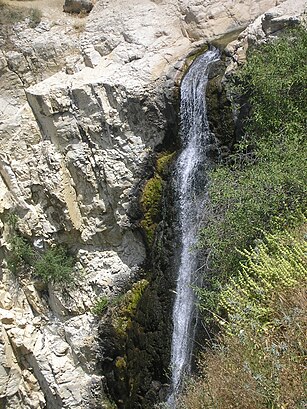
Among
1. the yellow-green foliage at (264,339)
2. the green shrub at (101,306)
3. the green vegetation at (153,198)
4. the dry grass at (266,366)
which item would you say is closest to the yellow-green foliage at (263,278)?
the yellow-green foliage at (264,339)

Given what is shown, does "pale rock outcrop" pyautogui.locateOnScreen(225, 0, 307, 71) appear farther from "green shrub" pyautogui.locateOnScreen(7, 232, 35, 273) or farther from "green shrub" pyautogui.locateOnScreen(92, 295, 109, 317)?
"green shrub" pyautogui.locateOnScreen(7, 232, 35, 273)

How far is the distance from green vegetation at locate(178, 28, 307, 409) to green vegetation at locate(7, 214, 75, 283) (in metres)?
4.36

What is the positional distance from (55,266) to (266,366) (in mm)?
7655

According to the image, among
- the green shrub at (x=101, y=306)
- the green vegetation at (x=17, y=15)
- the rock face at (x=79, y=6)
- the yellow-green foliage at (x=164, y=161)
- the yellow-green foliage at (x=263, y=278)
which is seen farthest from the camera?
the rock face at (x=79, y=6)

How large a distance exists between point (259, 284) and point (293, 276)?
0.56 m

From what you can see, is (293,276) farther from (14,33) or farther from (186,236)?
(14,33)

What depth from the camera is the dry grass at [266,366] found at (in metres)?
4.68

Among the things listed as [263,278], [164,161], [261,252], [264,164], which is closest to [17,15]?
[164,161]

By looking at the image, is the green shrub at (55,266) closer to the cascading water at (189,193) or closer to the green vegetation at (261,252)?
the cascading water at (189,193)

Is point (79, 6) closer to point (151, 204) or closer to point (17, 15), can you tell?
point (17, 15)

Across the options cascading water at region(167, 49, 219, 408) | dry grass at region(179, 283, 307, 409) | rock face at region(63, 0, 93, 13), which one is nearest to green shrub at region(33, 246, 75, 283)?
cascading water at region(167, 49, 219, 408)

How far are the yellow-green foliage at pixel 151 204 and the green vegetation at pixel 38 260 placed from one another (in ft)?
7.37

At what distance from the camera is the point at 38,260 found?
12102 millimetres

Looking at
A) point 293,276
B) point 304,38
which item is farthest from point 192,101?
point 293,276
